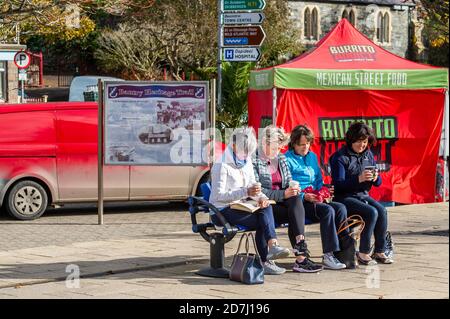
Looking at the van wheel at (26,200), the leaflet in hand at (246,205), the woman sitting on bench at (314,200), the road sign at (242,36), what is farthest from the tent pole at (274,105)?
the leaflet in hand at (246,205)

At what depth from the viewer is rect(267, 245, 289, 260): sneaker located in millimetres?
9641

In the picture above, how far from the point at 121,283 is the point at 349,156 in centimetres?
275

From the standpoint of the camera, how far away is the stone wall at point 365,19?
79.2m

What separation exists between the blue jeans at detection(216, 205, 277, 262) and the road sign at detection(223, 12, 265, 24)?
8.19 meters

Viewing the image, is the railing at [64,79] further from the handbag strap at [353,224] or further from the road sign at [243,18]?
the handbag strap at [353,224]

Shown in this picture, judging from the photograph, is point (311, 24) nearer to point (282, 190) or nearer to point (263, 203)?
point (282, 190)

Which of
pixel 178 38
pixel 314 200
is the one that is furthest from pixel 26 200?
pixel 178 38

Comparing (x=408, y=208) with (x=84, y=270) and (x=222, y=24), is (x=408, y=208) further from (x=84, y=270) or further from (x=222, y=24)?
(x=84, y=270)

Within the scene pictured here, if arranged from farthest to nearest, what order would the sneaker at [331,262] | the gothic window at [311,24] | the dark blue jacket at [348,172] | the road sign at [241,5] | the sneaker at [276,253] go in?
the gothic window at [311,24]
the road sign at [241,5]
the dark blue jacket at [348,172]
the sneaker at [331,262]
the sneaker at [276,253]

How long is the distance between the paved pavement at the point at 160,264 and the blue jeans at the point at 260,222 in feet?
1.25

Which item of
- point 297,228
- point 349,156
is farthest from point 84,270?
point 349,156

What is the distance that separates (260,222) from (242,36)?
27.5 ft

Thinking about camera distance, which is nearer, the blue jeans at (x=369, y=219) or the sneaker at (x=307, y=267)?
the sneaker at (x=307, y=267)

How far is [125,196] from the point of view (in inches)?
614
